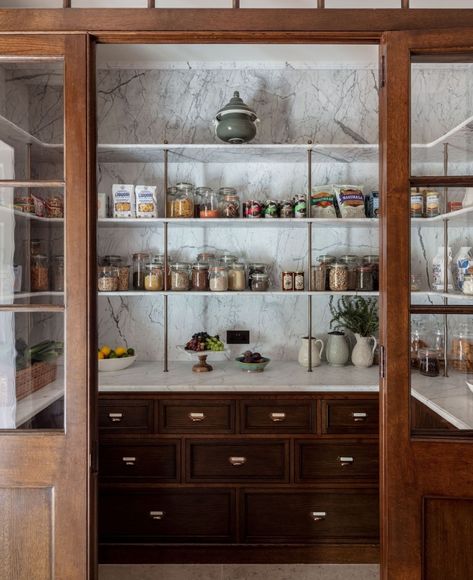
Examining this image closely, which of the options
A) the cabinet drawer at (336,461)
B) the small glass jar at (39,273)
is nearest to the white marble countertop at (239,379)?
the cabinet drawer at (336,461)

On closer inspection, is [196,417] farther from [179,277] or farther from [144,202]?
[144,202]

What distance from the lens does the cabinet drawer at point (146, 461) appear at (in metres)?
2.42

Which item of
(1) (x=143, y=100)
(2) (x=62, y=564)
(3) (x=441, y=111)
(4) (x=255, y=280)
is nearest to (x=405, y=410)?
(3) (x=441, y=111)

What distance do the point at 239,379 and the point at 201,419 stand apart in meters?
0.30

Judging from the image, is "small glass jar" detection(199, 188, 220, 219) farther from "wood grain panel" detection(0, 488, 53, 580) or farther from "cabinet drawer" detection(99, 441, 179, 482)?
"wood grain panel" detection(0, 488, 53, 580)

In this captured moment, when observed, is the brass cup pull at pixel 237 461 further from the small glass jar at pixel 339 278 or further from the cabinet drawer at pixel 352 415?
the small glass jar at pixel 339 278

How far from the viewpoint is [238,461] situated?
7.95 feet

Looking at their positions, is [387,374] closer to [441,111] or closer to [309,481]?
[441,111]

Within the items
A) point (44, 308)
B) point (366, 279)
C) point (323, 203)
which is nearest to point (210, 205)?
point (323, 203)

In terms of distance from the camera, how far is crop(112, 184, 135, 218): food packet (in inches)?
108

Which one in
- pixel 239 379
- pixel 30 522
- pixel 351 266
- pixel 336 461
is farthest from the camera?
pixel 351 266

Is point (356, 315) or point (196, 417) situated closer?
point (196, 417)

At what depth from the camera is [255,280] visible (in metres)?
2.82

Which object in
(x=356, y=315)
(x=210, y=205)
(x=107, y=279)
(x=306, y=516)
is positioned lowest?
(x=306, y=516)
